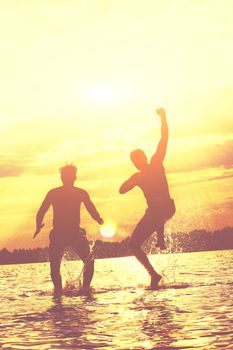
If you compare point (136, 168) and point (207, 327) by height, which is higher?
point (136, 168)

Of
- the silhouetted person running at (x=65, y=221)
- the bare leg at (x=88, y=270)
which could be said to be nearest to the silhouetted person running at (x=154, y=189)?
the bare leg at (x=88, y=270)

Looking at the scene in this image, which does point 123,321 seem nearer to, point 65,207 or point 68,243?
point 68,243

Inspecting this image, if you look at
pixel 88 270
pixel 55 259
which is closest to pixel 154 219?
pixel 88 270

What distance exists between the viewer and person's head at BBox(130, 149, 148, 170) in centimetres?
1175

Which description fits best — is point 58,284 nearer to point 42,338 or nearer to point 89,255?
point 89,255

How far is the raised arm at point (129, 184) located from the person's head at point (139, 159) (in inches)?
7.0

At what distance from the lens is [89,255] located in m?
13.5

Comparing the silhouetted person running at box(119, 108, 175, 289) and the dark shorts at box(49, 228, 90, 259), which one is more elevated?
the silhouetted person running at box(119, 108, 175, 289)

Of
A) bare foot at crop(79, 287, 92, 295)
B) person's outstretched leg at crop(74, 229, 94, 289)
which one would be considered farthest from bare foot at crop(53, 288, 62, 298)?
person's outstretched leg at crop(74, 229, 94, 289)

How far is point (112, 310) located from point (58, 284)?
4457 mm

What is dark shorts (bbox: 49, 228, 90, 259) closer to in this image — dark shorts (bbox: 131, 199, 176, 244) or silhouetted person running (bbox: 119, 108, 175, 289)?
dark shorts (bbox: 131, 199, 176, 244)

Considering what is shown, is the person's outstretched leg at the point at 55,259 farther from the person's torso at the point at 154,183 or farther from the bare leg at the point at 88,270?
the person's torso at the point at 154,183

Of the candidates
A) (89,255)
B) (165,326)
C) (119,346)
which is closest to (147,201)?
(89,255)

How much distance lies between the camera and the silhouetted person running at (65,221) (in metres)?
13.5
